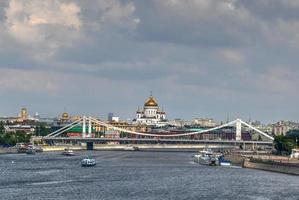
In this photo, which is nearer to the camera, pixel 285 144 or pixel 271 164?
pixel 271 164

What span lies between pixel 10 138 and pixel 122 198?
115 meters

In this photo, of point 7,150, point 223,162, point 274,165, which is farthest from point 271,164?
point 7,150

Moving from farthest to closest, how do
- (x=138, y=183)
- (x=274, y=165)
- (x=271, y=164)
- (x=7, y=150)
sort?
(x=7, y=150), (x=271, y=164), (x=274, y=165), (x=138, y=183)

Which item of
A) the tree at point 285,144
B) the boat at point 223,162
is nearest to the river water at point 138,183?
the boat at point 223,162

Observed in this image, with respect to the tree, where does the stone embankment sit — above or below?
below

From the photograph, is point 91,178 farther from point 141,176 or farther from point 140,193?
point 140,193

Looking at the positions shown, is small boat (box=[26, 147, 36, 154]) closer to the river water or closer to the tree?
the tree

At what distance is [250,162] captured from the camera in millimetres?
116062

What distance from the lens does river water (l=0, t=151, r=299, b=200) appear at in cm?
7025

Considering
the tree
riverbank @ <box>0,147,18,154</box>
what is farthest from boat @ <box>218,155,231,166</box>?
riverbank @ <box>0,147,18,154</box>

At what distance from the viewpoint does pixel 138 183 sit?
269 feet

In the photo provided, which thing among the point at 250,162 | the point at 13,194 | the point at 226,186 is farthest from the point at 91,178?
the point at 250,162

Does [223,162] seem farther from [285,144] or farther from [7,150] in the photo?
[7,150]

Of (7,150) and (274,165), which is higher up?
(7,150)
